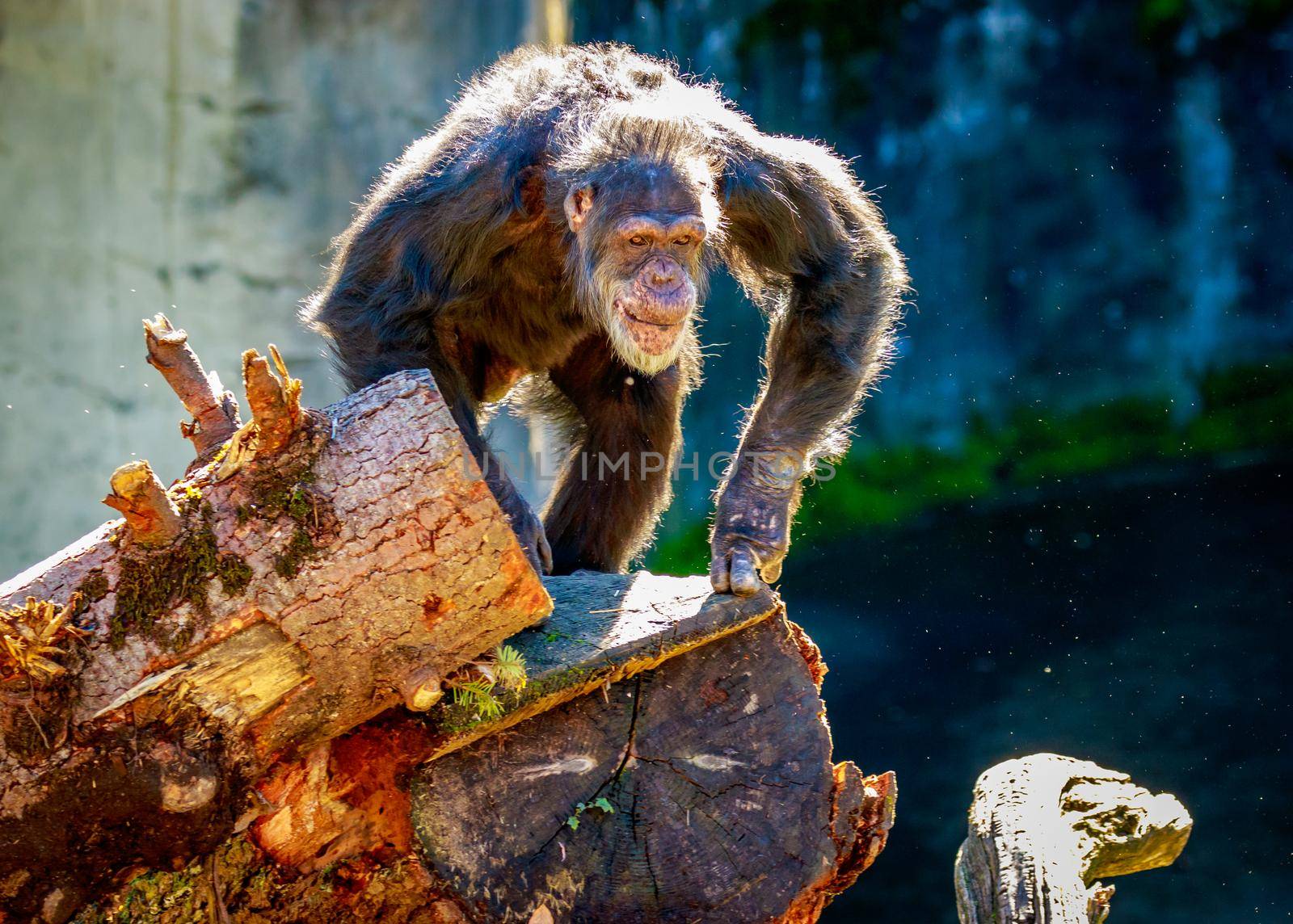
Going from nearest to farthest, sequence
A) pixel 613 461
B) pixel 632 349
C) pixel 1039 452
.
A: 1. pixel 632 349
2. pixel 613 461
3. pixel 1039 452

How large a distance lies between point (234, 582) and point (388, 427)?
1.73ft

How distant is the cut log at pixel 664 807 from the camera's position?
125 inches

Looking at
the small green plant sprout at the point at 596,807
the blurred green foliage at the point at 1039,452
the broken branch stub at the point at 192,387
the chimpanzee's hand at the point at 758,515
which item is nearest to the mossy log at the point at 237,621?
the broken branch stub at the point at 192,387

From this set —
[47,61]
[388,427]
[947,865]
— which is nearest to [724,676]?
[388,427]

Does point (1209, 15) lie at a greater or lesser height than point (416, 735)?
greater

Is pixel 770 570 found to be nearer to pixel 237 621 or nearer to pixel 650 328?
pixel 650 328

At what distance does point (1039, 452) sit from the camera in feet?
32.1

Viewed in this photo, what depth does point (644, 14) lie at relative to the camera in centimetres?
1085

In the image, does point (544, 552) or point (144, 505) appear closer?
point (144, 505)

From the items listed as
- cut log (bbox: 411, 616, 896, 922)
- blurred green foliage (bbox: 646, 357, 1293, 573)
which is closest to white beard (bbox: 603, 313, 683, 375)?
cut log (bbox: 411, 616, 896, 922)

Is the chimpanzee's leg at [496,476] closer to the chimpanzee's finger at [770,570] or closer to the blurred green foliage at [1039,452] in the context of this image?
the chimpanzee's finger at [770,570]

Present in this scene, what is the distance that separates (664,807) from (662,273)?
1.87 metres

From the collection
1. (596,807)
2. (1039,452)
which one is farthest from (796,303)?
(1039,452)

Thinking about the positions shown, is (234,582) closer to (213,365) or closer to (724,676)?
(724,676)
